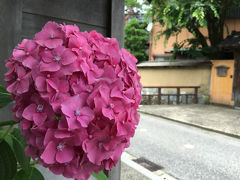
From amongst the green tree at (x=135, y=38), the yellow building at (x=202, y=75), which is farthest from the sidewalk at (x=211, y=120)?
the green tree at (x=135, y=38)

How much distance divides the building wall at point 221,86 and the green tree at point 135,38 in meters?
6.79

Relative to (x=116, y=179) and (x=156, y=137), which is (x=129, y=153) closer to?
(x=156, y=137)

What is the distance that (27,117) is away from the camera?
582 millimetres

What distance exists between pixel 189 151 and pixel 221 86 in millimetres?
6960

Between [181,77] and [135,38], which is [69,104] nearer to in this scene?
[181,77]

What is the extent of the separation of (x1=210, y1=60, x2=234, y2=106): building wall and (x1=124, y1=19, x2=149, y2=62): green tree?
22.3 feet

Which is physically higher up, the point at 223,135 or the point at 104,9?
the point at 104,9

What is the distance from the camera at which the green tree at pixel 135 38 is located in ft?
53.5

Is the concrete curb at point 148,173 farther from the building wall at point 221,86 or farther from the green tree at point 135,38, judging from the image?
the green tree at point 135,38

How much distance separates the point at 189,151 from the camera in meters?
4.72

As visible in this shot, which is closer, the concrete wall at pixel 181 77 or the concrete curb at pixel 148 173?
the concrete curb at pixel 148 173

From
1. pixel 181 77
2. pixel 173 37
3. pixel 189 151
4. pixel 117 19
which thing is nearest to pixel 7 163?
pixel 117 19

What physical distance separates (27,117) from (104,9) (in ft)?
3.67

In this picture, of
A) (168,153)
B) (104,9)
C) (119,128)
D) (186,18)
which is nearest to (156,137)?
(168,153)
